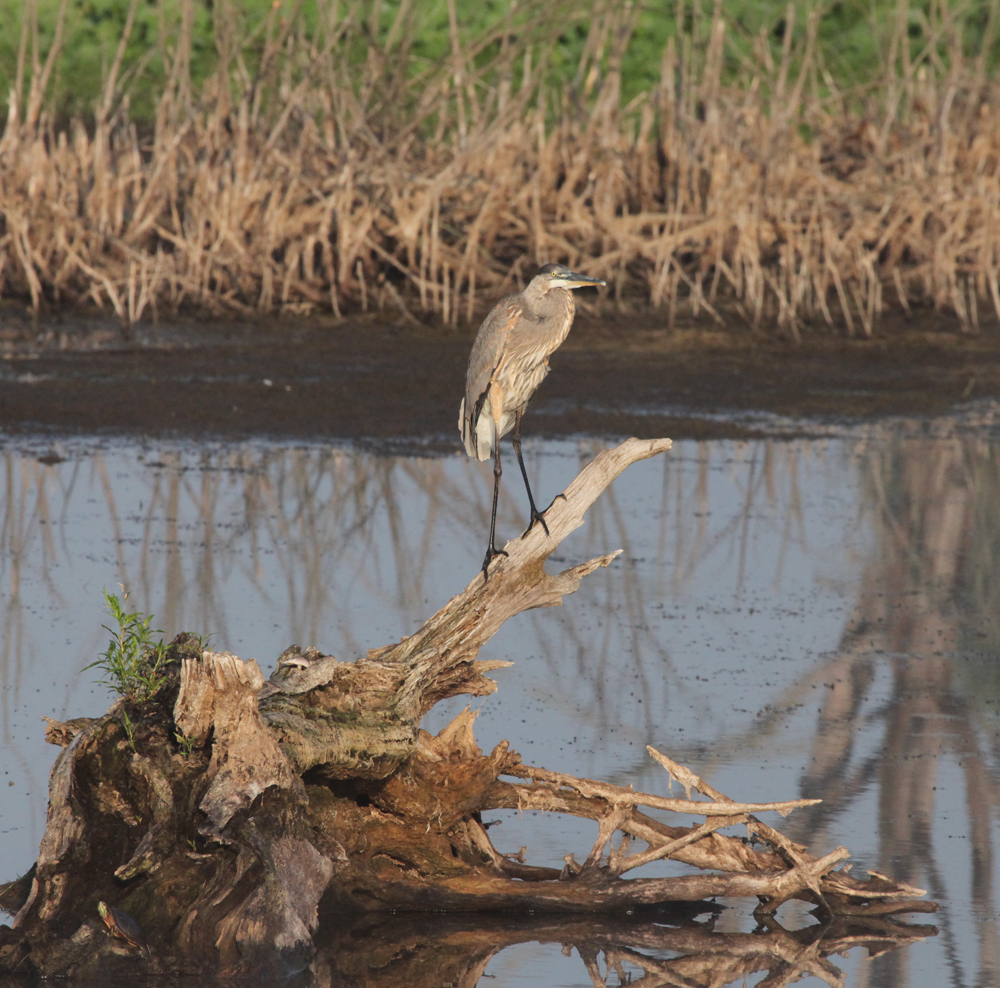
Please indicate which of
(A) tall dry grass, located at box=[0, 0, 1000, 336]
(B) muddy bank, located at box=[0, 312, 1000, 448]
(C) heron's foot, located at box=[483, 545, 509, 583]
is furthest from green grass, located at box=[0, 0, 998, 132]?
(C) heron's foot, located at box=[483, 545, 509, 583]

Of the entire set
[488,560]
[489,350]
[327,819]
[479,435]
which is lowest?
[327,819]

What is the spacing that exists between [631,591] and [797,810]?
88.7 inches

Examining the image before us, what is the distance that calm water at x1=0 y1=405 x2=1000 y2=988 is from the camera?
15.4 ft

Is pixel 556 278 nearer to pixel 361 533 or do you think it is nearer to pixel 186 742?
pixel 186 742

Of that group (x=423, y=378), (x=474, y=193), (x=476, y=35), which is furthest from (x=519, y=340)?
(x=476, y=35)

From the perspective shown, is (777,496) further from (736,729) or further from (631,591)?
(736,729)

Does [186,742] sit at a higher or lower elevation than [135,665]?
lower

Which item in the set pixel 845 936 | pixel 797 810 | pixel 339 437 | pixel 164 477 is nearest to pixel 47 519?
pixel 164 477

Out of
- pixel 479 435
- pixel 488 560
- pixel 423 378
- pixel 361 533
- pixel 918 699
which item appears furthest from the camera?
pixel 423 378

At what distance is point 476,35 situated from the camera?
54.9 ft

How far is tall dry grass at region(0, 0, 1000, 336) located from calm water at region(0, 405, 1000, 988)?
8.77ft

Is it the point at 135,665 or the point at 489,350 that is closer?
the point at 135,665

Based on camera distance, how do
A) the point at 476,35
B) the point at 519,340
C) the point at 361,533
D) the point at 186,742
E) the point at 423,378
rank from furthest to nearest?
the point at 476,35 → the point at 423,378 → the point at 361,533 → the point at 519,340 → the point at 186,742

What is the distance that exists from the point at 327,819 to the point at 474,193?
8.81 meters
